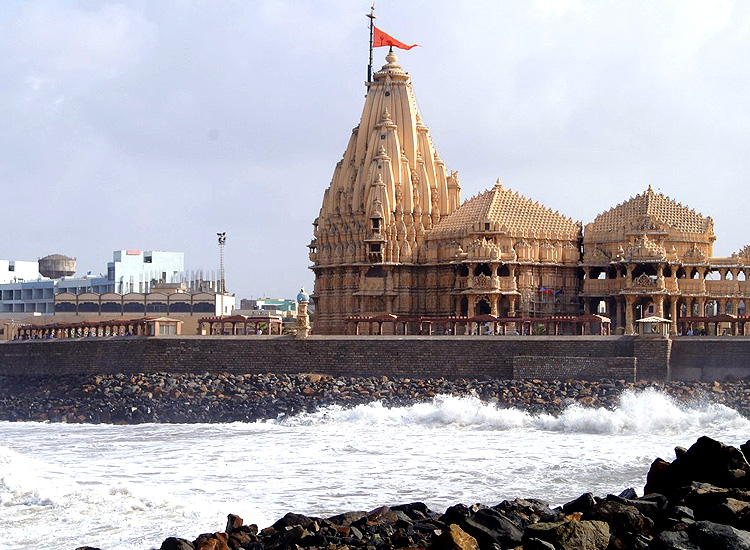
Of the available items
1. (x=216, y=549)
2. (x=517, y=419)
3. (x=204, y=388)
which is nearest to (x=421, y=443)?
(x=517, y=419)

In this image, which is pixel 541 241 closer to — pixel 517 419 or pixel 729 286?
pixel 729 286

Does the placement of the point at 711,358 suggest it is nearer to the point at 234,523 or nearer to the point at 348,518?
the point at 348,518

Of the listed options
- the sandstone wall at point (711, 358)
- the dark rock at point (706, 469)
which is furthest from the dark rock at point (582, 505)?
the sandstone wall at point (711, 358)

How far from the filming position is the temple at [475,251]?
8600 cm

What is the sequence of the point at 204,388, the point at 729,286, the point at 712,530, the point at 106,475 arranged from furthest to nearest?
the point at 729,286
the point at 204,388
the point at 106,475
the point at 712,530

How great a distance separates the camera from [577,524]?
26500mm

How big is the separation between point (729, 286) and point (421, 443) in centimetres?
3895

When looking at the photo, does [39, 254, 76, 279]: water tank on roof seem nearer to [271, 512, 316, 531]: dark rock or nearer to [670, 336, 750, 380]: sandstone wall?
[670, 336, 750, 380]: sandstone wall

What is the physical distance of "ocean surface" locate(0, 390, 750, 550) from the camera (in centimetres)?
3672

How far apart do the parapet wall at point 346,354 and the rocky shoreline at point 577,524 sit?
38.4 metres

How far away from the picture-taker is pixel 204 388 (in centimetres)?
7269

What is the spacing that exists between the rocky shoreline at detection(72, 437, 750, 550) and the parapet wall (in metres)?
38.4

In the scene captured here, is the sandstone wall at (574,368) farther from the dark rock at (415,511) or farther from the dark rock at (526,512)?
the dark rock at (526,512)

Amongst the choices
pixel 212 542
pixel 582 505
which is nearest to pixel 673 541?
pixel 582 505
